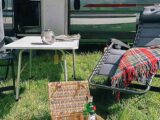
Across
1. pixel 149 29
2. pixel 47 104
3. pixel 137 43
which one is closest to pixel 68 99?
pixel 47 104

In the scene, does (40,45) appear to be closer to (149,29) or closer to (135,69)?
(135,69)

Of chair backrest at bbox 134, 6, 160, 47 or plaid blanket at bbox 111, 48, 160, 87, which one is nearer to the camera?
→ plaid blanket at bbox 111, 48, 160, 87

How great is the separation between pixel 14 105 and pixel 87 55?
2.74 m

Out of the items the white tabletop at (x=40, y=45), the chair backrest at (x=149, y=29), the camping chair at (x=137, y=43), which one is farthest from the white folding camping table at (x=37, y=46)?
the chair backrest at (x=149, y=29)

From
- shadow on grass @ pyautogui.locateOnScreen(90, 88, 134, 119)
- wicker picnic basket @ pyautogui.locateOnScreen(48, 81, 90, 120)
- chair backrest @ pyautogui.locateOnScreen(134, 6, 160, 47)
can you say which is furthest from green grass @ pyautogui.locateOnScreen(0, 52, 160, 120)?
chair backrest @ pyautogui.locateOnScreen(134, 6, 160, 47)

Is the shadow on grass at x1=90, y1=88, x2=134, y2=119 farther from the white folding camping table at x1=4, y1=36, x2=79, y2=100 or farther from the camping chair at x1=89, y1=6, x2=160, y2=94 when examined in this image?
the white folding camping table at x1=4, y1=36, x2=79, y2=100

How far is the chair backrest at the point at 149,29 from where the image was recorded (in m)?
5.25

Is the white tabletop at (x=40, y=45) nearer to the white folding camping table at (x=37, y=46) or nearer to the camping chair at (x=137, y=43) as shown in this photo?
the white folding camping table at (x=37, y=46)

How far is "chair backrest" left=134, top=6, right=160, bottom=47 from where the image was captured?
5246 mm

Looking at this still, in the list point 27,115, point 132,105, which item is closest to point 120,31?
point 132,105

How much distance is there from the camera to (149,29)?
5434mm

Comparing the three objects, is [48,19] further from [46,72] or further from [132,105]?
[132,105]

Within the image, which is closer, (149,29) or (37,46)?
(37,46)

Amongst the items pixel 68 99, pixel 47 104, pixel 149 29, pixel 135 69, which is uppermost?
pixel 149 29
